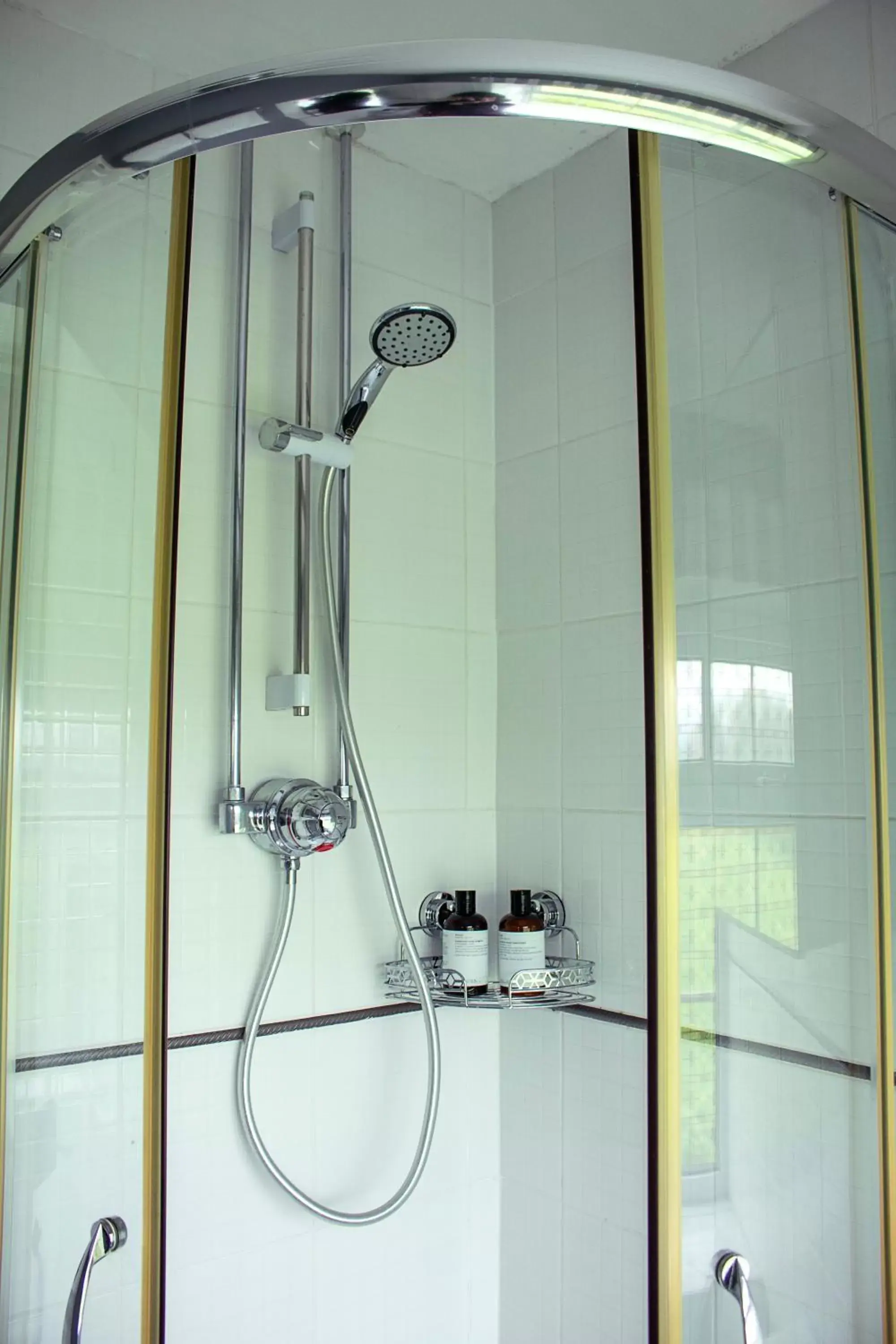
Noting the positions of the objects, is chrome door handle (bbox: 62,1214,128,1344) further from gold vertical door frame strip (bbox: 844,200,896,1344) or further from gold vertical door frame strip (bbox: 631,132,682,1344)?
gold vertical door frame strip (bbox: 844,200,896,1344)

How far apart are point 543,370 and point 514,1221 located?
1.35 m

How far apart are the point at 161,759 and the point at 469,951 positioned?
78 centimetres

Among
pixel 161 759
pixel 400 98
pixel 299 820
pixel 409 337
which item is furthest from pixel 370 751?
pixel 400 98

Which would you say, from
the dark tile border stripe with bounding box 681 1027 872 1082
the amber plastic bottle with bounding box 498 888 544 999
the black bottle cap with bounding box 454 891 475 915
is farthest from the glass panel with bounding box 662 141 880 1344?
the black bottle cap with bounding box 454 891 475 915

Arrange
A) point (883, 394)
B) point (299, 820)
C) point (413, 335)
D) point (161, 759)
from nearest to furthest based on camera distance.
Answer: point (161, 759) < point (883, 394) < point (413, 335) < point (299, 820)

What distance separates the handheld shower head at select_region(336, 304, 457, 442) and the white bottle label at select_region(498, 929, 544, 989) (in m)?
0.80

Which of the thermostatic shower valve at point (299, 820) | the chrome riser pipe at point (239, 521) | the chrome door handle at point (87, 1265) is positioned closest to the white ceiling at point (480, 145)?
the chrome riser pipe at point (239, 521)

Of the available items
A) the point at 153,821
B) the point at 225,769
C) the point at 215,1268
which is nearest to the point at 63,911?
the point at 153,821

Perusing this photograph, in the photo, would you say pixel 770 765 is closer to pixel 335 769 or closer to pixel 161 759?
pixel 161 759

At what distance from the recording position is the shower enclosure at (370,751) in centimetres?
90

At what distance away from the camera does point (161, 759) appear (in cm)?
90

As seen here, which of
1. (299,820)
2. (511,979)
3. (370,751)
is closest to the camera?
(299,820)

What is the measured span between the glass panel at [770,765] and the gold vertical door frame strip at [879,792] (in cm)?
1

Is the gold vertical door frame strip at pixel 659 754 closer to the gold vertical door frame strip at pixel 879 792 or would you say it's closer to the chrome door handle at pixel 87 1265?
the gold vertical door frame strip at pixel 879 792
